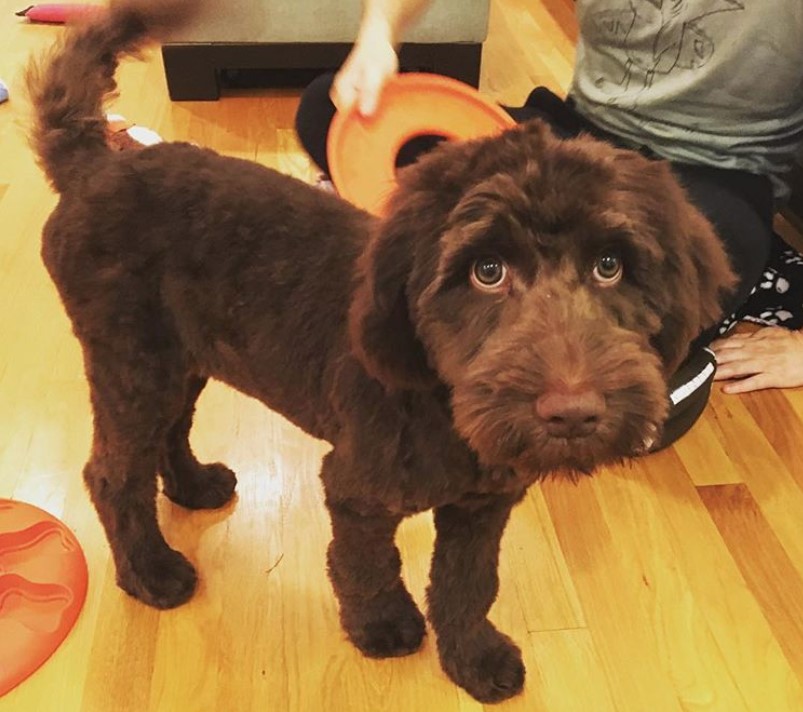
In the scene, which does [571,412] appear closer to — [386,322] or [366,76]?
[386,322]

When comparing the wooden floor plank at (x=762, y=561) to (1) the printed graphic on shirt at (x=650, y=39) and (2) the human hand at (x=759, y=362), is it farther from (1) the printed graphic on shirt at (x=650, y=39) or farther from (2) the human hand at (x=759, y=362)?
(1) the printed graphic on shirt at (x=650, y=39)

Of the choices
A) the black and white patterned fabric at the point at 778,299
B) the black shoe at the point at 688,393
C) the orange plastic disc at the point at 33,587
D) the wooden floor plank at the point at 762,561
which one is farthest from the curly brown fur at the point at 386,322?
the black and white patterned fabric at the point at 778,299

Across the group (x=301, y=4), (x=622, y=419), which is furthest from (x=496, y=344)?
(x=301, y=4)

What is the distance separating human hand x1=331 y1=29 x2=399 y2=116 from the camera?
126cm

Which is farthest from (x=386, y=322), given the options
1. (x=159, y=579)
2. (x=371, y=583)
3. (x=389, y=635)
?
(x=159, y=579)

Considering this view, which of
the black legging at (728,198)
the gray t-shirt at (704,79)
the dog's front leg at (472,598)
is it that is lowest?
the dog's front leg at (472,598)

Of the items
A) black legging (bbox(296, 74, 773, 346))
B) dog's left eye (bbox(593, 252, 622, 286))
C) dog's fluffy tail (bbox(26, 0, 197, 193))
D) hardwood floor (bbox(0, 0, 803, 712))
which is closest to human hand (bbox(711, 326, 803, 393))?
hardwood floor (bbox(0, 0, 803, 712))

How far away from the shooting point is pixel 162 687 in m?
1.33

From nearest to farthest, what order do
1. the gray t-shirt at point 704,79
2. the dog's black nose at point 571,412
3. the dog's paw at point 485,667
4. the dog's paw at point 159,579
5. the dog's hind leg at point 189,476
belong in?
the dog's black nose at point 571,412 < the dog's paw at point 485,667 < the dog's paw at point 159,579 < the dog's hind leg at point 189,476 < the gray t-shirt at point 704,79

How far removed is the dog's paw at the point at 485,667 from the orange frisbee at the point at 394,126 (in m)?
0.67

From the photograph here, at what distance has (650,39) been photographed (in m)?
1.80

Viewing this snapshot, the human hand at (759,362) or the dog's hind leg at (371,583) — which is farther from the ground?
the dog's hind leg at (371,583)

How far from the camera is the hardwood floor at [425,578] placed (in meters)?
1.33

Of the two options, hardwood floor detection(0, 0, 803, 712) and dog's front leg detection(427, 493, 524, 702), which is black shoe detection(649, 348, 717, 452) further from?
dog's front leg detection(427, 493, 524, 702)
